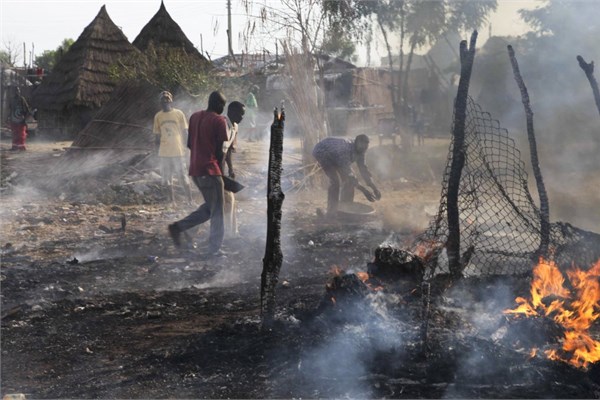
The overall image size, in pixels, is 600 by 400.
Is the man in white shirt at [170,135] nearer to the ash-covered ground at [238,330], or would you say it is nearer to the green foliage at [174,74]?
the ash-covered ground at [238,330]

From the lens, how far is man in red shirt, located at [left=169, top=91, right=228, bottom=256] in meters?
6.98

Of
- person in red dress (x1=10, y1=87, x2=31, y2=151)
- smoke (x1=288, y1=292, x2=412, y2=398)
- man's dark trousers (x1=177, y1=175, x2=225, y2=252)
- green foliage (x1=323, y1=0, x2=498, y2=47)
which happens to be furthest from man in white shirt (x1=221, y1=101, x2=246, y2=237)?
person in red dress (x1=10, y1=87, x2=31, y2=151)

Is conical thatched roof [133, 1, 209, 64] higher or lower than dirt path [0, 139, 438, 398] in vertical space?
higher

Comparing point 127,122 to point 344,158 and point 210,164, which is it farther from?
point 210,164

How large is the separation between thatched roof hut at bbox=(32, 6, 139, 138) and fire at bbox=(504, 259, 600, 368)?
16.3 metres

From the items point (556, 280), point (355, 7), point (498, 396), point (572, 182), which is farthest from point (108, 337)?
point (355, 7)

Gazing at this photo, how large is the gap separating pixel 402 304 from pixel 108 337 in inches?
86.0

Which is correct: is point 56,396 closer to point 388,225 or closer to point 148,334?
point 148,334

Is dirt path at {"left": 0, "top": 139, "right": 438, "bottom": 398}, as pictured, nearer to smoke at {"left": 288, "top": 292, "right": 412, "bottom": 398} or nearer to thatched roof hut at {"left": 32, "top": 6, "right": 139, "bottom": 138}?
smoke at {"left": 288, "top": 292, "right": 412, "bottom": 398}

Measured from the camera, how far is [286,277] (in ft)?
20.5

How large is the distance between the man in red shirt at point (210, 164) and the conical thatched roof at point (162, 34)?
12667 millimetres

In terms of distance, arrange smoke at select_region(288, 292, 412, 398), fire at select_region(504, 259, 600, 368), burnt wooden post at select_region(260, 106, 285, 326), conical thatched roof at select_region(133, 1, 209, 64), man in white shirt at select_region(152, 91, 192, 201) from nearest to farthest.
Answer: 1. smoke at select_region(288, 292, 412, 398)
2. fire at select_region(504, 259, 600, 368)
3. burnt wooden post at select_region(260, 106, 285, 326)
4. man in white shirt at select_region(152, 91, 192, 201)
5. conical thatched roof at select_region(133, 1, 209, 64)

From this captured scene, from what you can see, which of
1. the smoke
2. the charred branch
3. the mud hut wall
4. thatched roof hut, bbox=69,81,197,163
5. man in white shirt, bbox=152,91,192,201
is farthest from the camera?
the mud hut wall

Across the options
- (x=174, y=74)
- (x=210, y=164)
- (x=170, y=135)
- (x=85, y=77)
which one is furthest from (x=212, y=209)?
(x=85, y=77)
